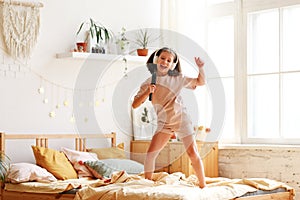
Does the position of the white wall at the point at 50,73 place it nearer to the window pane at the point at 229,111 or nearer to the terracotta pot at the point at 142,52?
the terracotta pot at the point at 142,52

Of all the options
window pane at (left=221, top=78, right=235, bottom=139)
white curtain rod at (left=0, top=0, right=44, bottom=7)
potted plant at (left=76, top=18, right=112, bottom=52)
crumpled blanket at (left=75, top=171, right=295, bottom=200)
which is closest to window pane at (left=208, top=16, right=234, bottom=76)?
window pane at (left=221, top=78, right=235, bottom=139)

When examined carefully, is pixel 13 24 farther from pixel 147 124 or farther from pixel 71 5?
pixel 147 124

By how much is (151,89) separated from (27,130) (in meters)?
1.64

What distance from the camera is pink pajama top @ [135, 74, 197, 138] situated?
4.07 m

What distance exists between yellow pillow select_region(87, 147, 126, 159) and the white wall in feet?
0.92

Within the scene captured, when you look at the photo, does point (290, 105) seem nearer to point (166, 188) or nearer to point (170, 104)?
point (170, 104)

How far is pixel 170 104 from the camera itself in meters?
4.07

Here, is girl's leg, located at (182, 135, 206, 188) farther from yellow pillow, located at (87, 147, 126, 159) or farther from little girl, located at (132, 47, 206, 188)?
yellow pillow, located at (87, 147, 126, 159)

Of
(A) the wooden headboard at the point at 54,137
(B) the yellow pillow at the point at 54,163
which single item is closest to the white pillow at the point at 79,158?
(B) the yellow pillow at the point at 54,163

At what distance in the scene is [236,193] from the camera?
395 cm

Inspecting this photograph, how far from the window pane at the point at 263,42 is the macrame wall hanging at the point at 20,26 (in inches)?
77.2

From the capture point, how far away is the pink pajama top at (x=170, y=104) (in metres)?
4.07

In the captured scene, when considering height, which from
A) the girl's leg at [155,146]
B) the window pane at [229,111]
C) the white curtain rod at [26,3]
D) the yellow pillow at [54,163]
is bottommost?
the yellow pillow at [54,163]

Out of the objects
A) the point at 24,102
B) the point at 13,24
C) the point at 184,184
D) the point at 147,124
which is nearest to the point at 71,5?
the point at 13,24
